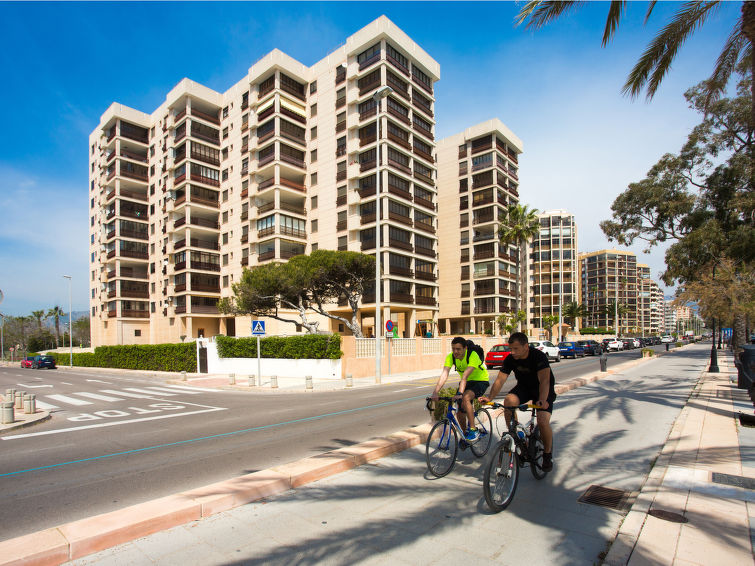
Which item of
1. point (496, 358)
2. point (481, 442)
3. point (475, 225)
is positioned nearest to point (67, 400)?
point (481, 442)

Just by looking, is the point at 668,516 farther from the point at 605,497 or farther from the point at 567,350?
the point at 567,350

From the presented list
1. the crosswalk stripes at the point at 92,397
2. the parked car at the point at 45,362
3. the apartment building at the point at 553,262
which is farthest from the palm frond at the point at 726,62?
the apartment building at the point at 553,262

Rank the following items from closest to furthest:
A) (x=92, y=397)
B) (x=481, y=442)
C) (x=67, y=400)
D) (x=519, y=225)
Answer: (x=481, y=442), (x=67, y=400), (x=92, y=397), (x=519, y=225)

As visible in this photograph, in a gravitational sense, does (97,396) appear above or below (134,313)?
below

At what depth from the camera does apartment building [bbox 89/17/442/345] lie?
42.4 meters

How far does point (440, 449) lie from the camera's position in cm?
536

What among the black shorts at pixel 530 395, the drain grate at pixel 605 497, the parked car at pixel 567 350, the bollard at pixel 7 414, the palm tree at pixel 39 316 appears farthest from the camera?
the palm tree at pixel 39 316

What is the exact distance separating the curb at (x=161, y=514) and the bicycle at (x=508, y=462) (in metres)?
2.16

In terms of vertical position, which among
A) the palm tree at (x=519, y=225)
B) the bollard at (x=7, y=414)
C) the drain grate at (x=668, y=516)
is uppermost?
the palm tree at (x=519, y=225)

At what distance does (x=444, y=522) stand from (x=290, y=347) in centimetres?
2030

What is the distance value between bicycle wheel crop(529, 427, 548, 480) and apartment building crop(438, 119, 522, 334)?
48035mm

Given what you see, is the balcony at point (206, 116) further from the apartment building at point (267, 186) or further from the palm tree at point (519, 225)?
the palm tree at point (519, 225)

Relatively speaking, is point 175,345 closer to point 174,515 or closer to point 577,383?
point 577,383

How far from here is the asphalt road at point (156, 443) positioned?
5293 mm
